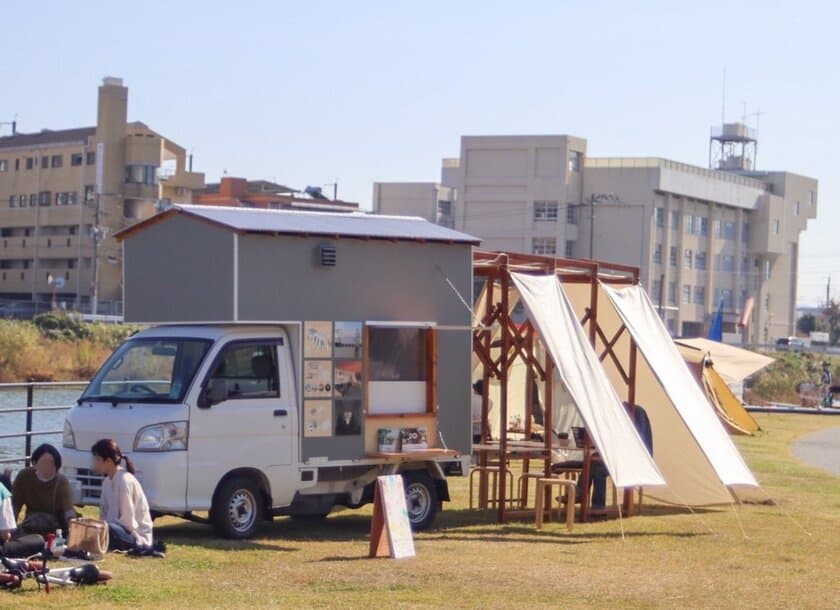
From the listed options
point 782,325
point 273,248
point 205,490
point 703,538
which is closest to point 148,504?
point 205,490

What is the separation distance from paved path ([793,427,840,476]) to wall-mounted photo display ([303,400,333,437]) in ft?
48.8

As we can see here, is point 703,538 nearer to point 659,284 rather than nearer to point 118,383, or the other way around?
point 118,383

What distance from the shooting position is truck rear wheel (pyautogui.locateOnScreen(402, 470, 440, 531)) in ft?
53.2

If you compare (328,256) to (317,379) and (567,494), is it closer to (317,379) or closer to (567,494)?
(317,379)

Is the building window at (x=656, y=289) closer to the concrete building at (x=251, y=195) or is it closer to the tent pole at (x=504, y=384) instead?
the concrete building at (x=251, y=195)

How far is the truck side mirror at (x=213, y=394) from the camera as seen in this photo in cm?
1451

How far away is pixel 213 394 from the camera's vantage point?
14.6 metres

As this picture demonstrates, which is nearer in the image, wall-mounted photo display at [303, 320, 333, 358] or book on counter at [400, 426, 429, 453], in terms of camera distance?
wall-mounted photo display at [303, 320, 333, 358]

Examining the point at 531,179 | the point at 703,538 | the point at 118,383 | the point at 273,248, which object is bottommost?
the point at 703,538

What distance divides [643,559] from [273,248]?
192 inches

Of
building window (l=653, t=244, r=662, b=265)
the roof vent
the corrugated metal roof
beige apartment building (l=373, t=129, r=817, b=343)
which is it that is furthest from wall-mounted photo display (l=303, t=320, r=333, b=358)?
building window (l=653, t=244, r=662, b=265)

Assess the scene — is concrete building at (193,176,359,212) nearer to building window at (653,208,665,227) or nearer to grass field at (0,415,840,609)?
building window at (653,208,665,227)

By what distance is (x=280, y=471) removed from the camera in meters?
15.0

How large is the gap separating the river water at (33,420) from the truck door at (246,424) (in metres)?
3.41
